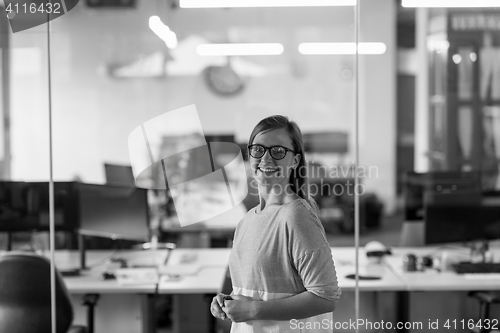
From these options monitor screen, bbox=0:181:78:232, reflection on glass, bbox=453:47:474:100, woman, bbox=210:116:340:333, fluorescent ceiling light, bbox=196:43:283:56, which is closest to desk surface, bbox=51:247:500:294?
monitor screen, bbox=0:181:78:232

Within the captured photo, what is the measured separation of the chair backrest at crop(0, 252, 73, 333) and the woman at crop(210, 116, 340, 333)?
→ 4.71ft

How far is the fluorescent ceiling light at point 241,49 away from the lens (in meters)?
4.43

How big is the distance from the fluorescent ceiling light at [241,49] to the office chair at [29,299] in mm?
2447

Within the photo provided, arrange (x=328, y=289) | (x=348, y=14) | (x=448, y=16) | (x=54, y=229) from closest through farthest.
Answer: (x=328, y=289) → (x=348, y=14) → (x=54, y=229) → (x=448, y=16)

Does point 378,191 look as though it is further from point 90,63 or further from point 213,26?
point 90,63

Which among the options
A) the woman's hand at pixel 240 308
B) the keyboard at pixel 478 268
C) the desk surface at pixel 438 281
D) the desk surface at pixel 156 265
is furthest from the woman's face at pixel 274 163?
the keyboard at pixel 478 268

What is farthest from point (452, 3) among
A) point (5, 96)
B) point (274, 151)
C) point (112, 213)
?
point (5, 96)

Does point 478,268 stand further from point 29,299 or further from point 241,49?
point 241,49

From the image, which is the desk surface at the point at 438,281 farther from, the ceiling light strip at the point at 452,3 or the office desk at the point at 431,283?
the ceiling light strip at the point at 452,3

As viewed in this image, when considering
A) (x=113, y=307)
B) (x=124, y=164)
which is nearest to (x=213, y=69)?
(x=124, y=164)

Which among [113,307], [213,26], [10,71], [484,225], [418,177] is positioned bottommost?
[113,307]

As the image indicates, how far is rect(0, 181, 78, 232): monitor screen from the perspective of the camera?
3.17m

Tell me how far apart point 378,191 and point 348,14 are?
6.32 ft

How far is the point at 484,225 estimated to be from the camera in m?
3.45
